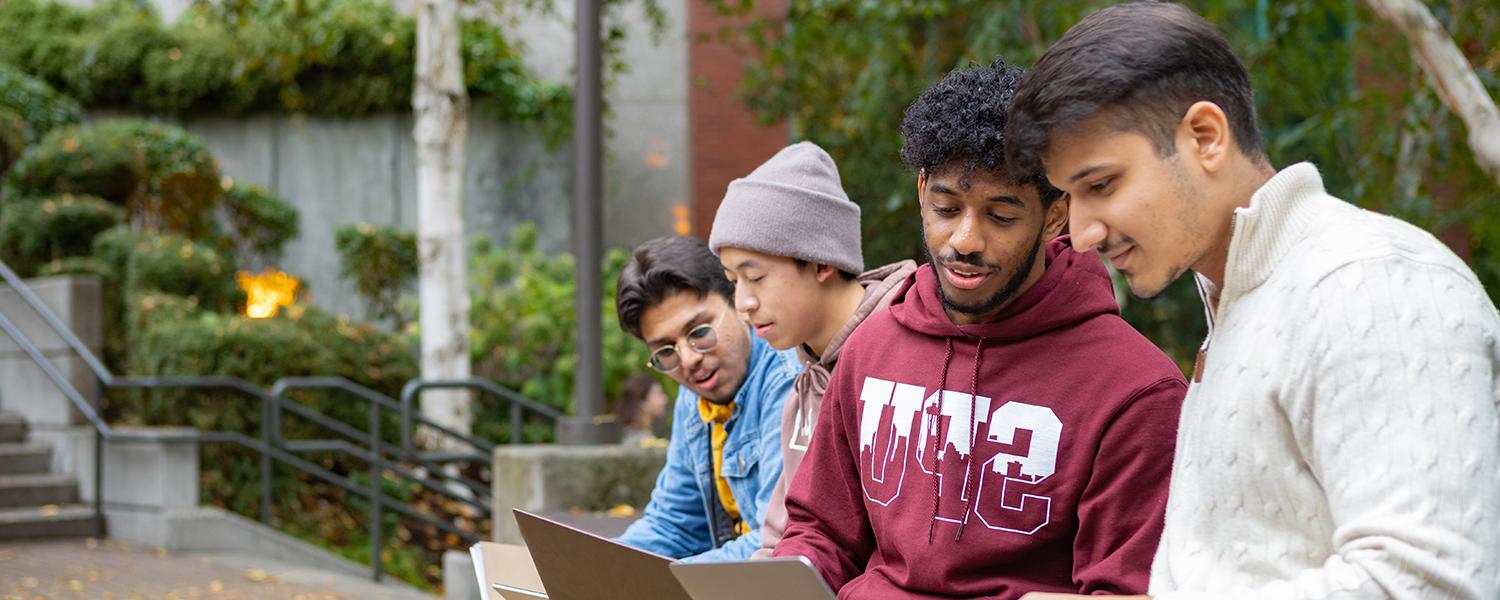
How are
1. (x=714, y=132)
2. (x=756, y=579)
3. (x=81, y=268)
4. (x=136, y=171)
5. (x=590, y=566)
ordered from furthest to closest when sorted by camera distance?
1. (x=714, y=132)
2. (x=136, y=171)
3. (x=81, y=268)
4. (x=590, y=566)
5. (x=756, y=579)

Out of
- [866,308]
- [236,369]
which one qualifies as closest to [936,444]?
[866,308]

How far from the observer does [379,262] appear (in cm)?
→ 1568

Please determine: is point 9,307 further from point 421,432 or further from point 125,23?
point 125,23

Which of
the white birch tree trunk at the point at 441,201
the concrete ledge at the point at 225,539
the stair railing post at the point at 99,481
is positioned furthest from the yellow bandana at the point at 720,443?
the stair railing post at the point at 99,481

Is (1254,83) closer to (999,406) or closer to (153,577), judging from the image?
(153,577)

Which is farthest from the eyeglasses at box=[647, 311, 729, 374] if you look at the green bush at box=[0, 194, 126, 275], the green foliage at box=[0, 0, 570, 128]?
the green foliage at box=[0, 0, 570, 128]

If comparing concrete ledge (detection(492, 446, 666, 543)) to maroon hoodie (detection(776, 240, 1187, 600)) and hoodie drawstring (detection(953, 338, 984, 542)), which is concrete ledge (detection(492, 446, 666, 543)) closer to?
maroon hoodie (detection(776, 240, 1187, 600))

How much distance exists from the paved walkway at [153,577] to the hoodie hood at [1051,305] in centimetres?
662

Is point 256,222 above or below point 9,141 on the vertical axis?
below

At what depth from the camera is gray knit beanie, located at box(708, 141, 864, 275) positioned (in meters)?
3.08

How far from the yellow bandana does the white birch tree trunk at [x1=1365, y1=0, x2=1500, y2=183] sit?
349 cm

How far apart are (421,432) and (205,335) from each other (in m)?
1.64

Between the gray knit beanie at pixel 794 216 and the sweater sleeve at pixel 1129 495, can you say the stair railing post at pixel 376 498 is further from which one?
the sweater sleeve at pixel 1129 495

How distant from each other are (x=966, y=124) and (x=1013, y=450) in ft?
1.58
